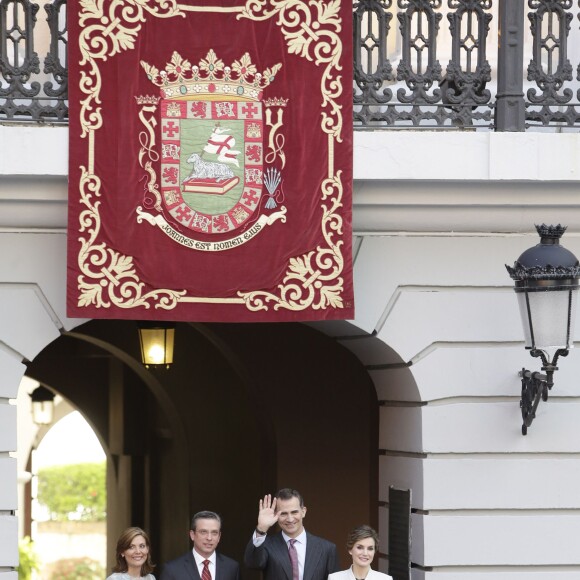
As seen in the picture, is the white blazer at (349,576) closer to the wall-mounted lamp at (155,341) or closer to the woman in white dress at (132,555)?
the woman in white dress at (132,555)

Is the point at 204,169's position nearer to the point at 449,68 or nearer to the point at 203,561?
the point at 449,68

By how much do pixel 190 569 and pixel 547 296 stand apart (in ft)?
8.66

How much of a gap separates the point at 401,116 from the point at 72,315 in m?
2.42

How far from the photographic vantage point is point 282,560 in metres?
9.32

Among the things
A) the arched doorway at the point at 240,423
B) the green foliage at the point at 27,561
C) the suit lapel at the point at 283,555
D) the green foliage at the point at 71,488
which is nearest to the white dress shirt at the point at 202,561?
the suit lapel at the point at 283,555

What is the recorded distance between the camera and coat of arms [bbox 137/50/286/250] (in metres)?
9.60

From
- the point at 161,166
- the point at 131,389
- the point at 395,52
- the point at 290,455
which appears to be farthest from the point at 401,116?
the point at 131,389

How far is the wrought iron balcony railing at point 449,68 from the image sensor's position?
9.94 meters

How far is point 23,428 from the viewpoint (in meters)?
26.5

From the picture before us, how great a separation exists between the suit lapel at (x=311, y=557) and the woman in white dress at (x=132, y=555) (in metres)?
0.91

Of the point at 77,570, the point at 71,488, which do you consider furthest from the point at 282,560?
the point at 71,488

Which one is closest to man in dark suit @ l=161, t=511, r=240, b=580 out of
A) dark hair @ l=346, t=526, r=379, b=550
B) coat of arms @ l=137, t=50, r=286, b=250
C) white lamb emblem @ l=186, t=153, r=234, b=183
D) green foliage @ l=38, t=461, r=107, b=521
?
dark hair @ l=346, t=526, r=379, b=550

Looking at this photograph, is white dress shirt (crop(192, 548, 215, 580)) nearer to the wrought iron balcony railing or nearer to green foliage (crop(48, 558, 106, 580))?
the wrought iron balcony railing

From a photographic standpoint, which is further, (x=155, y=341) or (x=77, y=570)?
(x=77, y=570)
